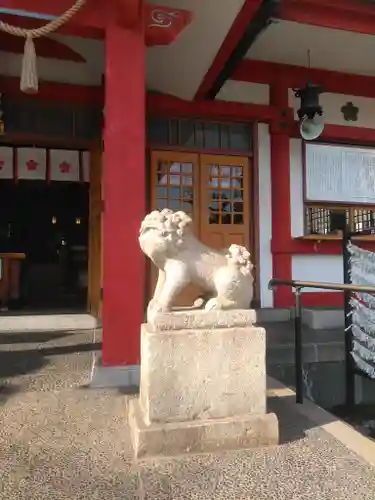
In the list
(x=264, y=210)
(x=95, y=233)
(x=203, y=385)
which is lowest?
(x=203, y=385)

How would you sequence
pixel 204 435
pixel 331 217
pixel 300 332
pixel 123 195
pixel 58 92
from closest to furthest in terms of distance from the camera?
pixel 204 435, pixel 300 332, pixel 123 195, pixel 58 92, pixel 331 217

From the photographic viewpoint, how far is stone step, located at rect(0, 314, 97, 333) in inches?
224

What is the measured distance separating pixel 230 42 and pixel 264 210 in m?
2.45

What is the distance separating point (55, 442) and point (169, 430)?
73cm

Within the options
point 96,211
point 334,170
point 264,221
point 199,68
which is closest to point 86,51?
point 199,68

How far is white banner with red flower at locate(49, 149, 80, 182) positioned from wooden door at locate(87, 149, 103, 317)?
273mm

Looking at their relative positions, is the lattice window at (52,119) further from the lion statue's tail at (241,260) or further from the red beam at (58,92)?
the lion statue's tail at (241,260)

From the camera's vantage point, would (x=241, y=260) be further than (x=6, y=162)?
No

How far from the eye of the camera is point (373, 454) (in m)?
2.31

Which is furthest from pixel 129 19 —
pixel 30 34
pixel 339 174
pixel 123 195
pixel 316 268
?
pixel 316 268

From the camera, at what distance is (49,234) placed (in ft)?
40.6

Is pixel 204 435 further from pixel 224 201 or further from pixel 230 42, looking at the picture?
pixel 224 201

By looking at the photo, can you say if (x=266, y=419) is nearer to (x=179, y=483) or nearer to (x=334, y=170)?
(x=179, y=483)

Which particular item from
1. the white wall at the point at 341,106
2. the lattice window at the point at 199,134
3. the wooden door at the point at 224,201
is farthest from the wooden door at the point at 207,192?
the white wall at the point at 341,106
